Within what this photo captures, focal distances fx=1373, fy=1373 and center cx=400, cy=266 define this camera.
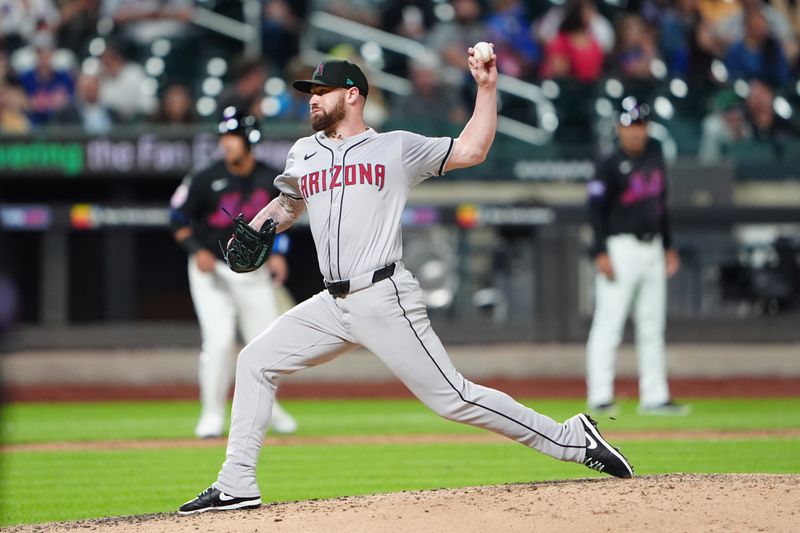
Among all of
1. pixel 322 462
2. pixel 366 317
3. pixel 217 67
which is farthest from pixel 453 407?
pixel 217 67

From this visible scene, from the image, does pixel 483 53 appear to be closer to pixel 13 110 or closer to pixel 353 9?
pixel 13 110

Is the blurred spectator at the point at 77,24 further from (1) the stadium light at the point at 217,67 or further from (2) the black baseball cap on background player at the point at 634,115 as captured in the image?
(2) the black baseball cap on background player at the point at 634,115

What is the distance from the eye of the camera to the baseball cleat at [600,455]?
546 cm

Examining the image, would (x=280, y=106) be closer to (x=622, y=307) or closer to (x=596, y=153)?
(x=596, y=153)

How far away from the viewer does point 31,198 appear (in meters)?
13.1

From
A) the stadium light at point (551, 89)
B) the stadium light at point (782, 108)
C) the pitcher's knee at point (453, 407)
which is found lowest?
the pitcher's knee at point (453, 407)

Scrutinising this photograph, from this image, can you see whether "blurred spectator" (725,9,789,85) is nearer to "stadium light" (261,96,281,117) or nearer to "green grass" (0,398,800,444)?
"green grass" (0,398,800,444)

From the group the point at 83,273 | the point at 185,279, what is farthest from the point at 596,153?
the point at 83,273

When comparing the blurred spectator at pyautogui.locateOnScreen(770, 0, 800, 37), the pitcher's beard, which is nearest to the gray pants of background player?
the pitcher's beard

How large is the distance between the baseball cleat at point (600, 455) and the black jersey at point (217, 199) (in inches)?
151

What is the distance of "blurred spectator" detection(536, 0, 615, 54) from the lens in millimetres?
15047

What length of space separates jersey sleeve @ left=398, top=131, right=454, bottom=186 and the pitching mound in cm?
127

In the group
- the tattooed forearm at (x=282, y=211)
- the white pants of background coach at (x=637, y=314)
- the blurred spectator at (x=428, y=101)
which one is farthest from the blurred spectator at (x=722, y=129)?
the tattooed forearm at (x=282, y=211)

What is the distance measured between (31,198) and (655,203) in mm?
6265
